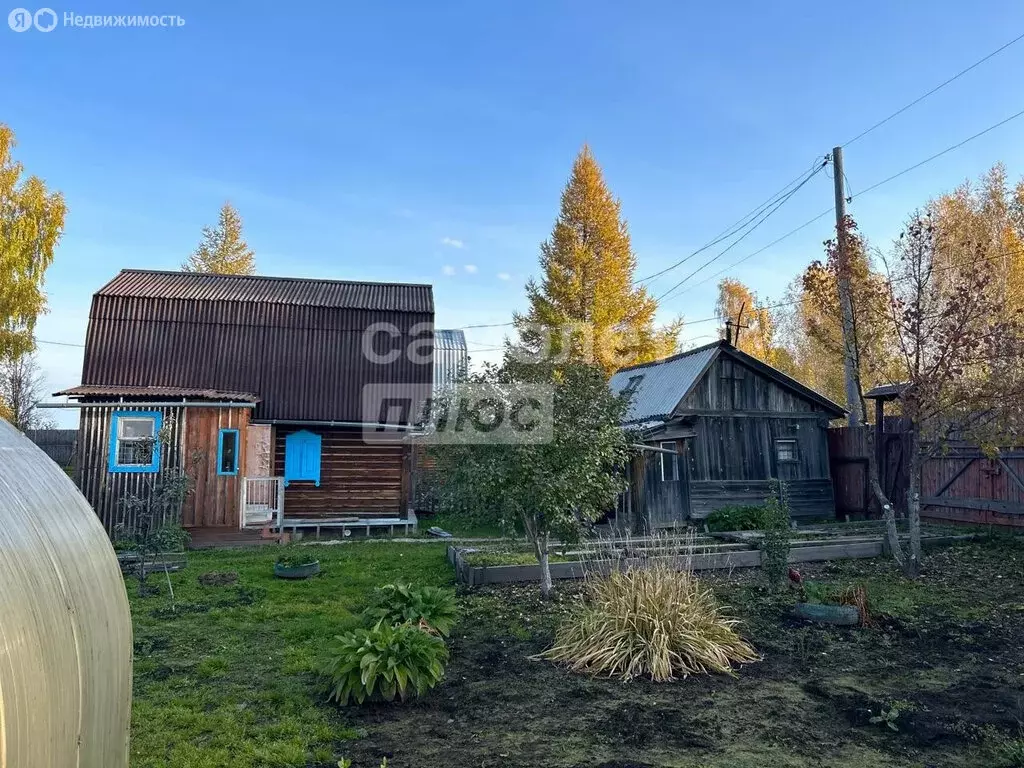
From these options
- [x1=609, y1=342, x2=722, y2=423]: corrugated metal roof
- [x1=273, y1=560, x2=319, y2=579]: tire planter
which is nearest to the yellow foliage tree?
[x1=609, y1=342, x2=722, y2=423]: corrugated metal roof

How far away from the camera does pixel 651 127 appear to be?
15.2 m

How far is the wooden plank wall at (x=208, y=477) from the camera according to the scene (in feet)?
43.0

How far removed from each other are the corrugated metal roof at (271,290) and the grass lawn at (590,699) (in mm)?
11152

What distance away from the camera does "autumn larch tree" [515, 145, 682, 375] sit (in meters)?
27.8

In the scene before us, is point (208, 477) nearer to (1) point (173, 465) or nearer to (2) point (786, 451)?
(1) point (173, 465)

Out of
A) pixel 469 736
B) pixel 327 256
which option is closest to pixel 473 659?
pixel 469 736

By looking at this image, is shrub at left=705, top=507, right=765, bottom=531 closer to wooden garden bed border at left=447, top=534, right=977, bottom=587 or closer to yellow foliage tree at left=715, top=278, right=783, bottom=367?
wooden garden bed border at left=447, top=534, right=977, bottom=587

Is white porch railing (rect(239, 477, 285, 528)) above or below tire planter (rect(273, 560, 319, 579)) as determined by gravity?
above

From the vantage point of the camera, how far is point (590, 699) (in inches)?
195

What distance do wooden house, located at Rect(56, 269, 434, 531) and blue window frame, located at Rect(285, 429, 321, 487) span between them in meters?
0.02

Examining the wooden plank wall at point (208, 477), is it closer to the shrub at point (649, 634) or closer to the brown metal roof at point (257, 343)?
the brown metal roof at point (257, 343)

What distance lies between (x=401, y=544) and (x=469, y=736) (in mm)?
9148

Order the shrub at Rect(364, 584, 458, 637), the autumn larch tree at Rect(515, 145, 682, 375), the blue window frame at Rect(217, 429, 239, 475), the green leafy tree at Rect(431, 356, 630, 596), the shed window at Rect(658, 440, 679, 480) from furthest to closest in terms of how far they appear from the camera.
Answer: the autumn larch tree at Rect(515, 145, 682, 375) < the shed window at Rect(658, 440, 679, 480) < the blue window frame at Rect(217, 429, 239, 475) < the green leafy tree at Rect(431, 356, 630, 596) < the shrub at Rect(364, 584, 458, 637)

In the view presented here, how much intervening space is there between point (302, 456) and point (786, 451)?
11.9 meters
